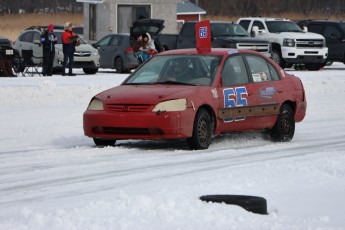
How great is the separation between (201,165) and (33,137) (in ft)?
14.0

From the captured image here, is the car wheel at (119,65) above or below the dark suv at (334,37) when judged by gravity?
below

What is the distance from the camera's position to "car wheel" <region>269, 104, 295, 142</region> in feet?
51.4

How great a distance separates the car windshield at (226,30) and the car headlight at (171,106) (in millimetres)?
22199

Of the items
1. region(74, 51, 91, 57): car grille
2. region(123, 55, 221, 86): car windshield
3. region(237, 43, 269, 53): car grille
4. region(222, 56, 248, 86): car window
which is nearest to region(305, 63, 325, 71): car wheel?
region(237, 43, 269, 53): car grille

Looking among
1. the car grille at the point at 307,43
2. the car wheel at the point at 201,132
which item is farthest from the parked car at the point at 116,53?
the car wheel at the point at 201,132

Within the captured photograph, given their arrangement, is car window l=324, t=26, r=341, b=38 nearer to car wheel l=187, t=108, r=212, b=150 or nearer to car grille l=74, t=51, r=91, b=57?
car grille l=74, t=51, r=91, b=57

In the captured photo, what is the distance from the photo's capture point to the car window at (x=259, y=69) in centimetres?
1569

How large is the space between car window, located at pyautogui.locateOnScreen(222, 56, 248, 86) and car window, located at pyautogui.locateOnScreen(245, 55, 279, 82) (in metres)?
0.18

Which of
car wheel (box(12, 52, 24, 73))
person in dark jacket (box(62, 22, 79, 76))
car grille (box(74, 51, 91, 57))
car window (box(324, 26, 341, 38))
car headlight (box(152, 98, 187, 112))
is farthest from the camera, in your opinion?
car window (box(324, 26, 341, 38))

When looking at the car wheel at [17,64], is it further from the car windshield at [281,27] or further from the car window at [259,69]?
the car window at [259,69]

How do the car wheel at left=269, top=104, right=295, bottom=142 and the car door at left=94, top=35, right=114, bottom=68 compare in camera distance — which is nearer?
the car wheel at left=269, top=104, right=295, bottom=142

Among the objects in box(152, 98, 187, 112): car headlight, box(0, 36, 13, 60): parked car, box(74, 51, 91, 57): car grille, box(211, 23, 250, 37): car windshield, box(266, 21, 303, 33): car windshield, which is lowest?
box(74, 51, 91, 57): car grille

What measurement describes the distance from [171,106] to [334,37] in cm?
2842

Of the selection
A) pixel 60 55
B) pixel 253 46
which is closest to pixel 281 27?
pixel 253 46
